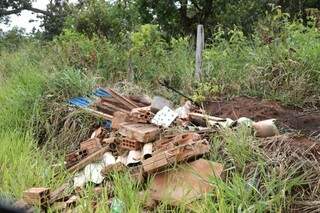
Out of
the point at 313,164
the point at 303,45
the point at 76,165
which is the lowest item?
the point at 76,165

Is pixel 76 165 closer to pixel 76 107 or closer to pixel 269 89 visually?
pixel 76 107

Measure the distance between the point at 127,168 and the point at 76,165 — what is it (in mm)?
731

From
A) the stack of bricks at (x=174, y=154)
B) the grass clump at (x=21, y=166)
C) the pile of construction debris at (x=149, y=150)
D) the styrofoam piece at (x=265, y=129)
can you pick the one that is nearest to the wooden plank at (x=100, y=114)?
the pile of construction debris at (x=149, y=150)

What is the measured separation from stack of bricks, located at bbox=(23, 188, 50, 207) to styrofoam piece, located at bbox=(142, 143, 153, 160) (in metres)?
0.81

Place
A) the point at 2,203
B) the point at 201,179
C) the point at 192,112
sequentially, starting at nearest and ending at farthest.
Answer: the point at 2,203, the point at 201,179, the point at 192,112

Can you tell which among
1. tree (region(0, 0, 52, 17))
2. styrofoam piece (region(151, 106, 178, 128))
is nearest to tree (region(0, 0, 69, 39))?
tree (region(0, 0, 52, 17))

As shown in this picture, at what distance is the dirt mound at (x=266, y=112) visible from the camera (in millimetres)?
4485

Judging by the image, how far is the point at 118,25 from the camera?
10.4 m

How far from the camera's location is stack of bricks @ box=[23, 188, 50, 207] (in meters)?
3.76

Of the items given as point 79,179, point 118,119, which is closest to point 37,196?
point 79,179

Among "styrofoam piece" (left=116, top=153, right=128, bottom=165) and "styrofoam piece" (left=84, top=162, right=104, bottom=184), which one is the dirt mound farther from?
"styrofoam piece" (left=84, top=162, right=104, bottom=184)

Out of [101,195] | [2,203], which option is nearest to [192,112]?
[101,195]

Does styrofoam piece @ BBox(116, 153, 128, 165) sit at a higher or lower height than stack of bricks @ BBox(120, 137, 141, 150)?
lower

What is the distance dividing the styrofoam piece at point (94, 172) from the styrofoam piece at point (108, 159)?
0.16 feet
